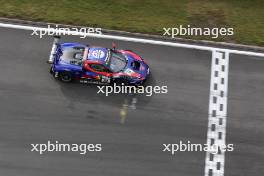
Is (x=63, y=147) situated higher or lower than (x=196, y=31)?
lower

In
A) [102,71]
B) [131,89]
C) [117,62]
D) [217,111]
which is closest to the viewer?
[102,71]

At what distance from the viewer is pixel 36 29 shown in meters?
23.0

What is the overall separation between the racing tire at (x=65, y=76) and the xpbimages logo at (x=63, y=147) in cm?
311

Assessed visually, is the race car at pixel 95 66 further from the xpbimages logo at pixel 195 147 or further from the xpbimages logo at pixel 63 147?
the xpbimages logo at pixel 195 147

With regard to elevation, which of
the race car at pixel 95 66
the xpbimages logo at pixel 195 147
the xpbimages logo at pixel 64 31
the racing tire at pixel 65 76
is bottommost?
the xpbimages logo at pixel 195 147

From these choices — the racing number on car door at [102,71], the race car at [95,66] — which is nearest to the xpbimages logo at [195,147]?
the race car at [95,66]

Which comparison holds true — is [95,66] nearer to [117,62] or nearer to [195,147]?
[117,62]

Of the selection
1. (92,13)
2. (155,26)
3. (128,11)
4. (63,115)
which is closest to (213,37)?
(155,26)

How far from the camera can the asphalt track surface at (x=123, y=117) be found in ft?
62.0

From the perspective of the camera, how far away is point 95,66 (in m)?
20.6

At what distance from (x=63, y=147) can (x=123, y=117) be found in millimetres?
2857

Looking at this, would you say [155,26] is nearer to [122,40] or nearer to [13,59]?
[122,40]

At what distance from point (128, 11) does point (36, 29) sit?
4635mm

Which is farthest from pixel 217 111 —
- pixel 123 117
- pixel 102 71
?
pixel 102 71
